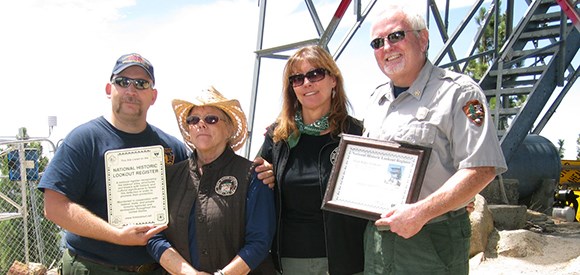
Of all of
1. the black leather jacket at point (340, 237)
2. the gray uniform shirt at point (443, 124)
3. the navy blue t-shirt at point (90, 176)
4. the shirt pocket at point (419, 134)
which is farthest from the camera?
the navy blue t-shirt at point (90, 176)

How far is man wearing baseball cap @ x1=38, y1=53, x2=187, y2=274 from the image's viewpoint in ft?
9.18

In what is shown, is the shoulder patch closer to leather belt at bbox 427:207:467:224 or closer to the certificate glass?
leather belt at bbox 427:207:467:224

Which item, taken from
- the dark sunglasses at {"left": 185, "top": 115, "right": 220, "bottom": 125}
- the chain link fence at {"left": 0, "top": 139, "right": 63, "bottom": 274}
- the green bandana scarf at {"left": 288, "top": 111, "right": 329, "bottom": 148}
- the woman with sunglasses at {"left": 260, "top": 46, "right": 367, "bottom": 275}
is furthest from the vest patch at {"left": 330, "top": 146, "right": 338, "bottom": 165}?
the chain link fence at {"left": 0, "top": 139, "right": 63, "bottom": 274}

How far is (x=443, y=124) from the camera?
7.75 ft

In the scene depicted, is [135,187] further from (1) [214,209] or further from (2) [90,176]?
(1) [214,209]

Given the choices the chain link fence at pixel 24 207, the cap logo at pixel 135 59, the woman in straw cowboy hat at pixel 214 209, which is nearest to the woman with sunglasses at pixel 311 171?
the woman in straw cowboy hat at pixel 214 209

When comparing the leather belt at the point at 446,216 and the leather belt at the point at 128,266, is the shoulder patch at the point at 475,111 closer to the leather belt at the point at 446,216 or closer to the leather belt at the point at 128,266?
the leather belt at the point at 446,216

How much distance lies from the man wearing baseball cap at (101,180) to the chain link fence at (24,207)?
97.4 inches

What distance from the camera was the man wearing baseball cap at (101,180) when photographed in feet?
9.18

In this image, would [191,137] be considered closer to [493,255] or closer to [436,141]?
[436,141]

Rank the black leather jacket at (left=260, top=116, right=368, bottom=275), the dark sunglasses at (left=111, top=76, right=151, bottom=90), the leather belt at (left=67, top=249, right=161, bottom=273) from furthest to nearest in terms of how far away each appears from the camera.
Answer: the dark sunglasses at (left=111, top=76, right=151, bottom=90) → the leather belt at (left=67, top=249, right=161, bottom=273) → the black leather jacket at (left=260, top=116, right=368, bottom=275)

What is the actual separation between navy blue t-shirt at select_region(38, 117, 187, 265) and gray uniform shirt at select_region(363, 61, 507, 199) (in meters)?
1.50

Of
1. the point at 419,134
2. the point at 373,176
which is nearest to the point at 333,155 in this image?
the point at 373,176

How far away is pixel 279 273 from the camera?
9.59ft
